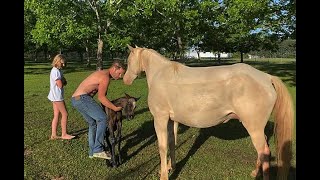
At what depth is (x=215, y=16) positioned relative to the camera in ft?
99.9

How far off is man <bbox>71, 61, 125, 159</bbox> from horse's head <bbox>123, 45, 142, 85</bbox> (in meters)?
0.13

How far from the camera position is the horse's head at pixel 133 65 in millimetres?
5887

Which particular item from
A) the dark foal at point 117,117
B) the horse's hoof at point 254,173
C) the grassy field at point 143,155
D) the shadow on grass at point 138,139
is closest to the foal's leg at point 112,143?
the dark foal at point 117,117

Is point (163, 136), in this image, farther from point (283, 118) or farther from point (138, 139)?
point (138, 139)

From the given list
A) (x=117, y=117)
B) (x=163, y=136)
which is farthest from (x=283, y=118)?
(x=117, y=117)

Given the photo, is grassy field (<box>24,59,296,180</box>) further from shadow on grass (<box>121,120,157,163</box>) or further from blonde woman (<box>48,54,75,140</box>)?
blonde woman (<box>48,54,75,140</box>)

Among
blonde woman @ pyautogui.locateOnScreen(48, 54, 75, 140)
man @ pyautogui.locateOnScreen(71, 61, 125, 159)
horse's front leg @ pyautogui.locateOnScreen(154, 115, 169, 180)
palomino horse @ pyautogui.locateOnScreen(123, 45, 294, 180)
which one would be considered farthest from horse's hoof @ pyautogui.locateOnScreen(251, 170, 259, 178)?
blonde woman @ pyautogui.locateOnScreen(48, 54, 75, 140)

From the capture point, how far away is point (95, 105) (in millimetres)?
6137

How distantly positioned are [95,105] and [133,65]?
3.54ft

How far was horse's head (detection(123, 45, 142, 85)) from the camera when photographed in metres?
5.89
